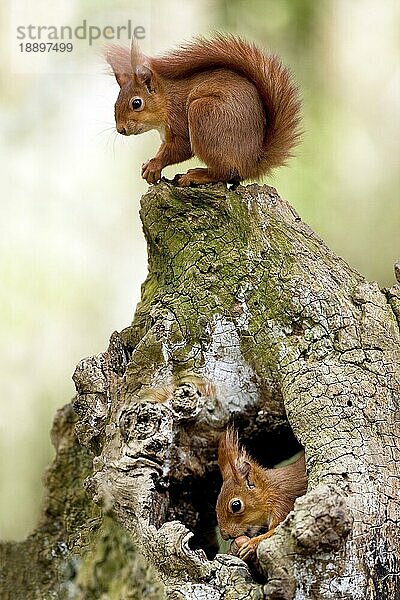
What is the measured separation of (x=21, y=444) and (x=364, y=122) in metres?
1.37

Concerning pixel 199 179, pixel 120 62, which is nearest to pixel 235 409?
pixel 199 179

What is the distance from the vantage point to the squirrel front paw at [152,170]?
1.76 meters

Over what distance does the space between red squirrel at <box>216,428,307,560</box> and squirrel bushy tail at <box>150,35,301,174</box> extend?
577mm

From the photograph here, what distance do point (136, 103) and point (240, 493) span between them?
2.44ft

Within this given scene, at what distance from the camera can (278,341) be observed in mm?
1539

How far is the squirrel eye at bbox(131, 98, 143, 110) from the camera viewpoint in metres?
1.74

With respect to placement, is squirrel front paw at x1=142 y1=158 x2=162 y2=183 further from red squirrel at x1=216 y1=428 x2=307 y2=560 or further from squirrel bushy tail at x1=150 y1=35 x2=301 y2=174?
red squirrel at x1=216 y1=428 x2=307 y2=560

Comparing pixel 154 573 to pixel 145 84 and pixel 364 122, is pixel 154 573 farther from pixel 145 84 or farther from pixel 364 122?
pixel 364 122

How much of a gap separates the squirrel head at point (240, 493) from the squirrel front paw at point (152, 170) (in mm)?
535

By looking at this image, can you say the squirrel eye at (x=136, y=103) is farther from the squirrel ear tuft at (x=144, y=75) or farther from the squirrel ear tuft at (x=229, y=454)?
the squirrel ear tuft at (x=229, y=454)

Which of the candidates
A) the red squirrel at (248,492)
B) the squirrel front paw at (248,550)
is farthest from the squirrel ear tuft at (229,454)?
the squirrel front paw at (248,550)

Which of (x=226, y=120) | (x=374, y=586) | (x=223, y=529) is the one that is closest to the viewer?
(x=374, y=586)

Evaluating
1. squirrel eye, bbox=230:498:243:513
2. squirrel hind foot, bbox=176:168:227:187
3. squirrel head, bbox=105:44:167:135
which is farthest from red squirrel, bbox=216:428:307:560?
squirrel head, bbox=105:44:167:135

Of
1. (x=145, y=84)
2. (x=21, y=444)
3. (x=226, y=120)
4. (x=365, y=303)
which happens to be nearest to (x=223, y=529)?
(x=365, y=303)
